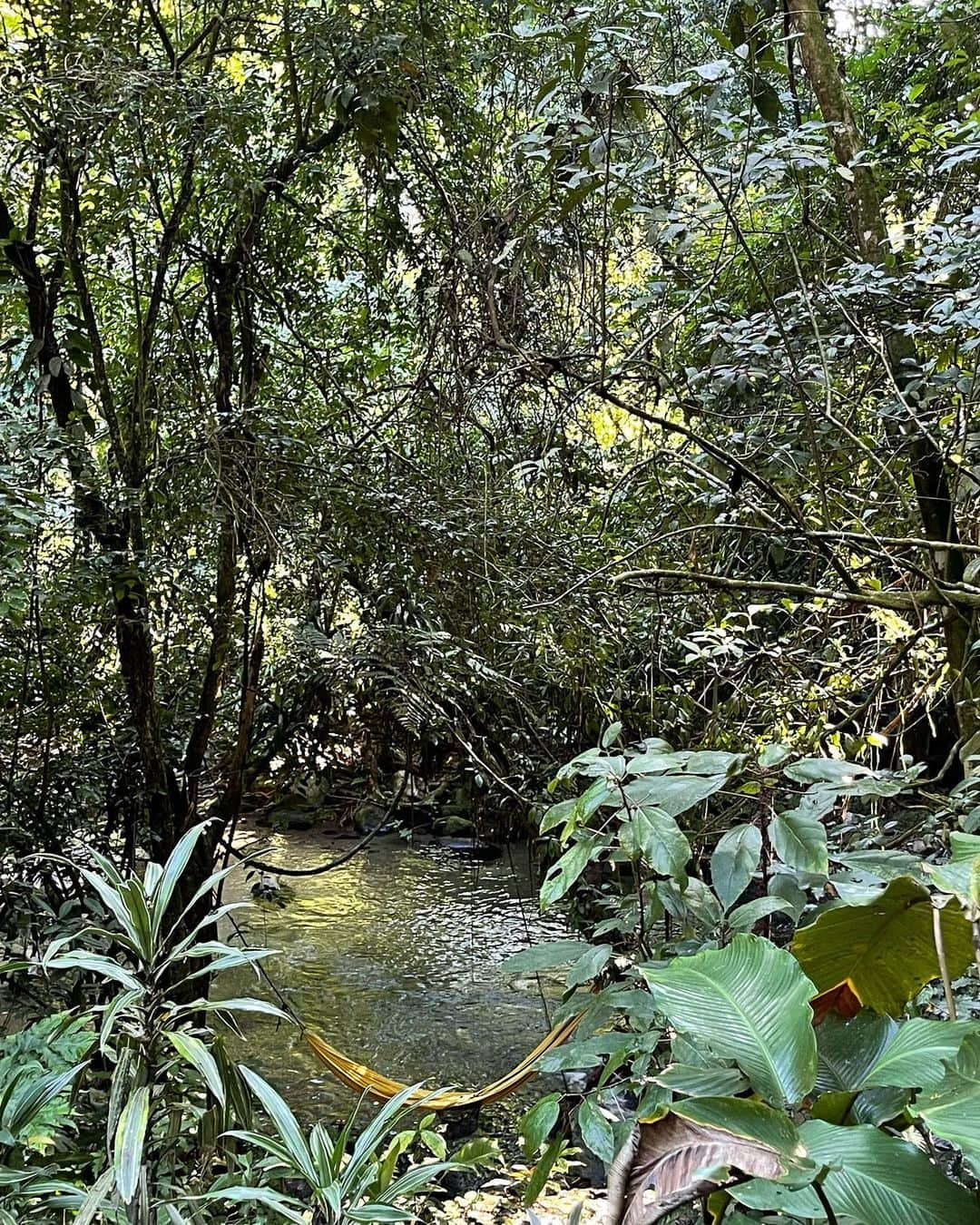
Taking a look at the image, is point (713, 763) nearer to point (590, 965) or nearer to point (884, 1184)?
point (590, 965)

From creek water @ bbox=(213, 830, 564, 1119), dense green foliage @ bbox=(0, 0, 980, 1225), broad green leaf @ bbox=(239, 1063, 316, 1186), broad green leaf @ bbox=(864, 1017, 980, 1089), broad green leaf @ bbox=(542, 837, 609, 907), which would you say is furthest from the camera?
creek water @ bbox=(213, 830, 564, 1119)

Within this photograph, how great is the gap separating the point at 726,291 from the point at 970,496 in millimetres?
1085

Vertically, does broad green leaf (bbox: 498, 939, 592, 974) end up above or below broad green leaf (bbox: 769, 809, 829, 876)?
below

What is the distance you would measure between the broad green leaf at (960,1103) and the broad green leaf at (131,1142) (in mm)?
687

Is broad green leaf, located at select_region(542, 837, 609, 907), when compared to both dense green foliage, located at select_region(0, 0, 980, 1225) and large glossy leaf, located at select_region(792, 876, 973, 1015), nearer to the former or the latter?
large glossy leaf, located at select_region(792, 876, 973, 1015)

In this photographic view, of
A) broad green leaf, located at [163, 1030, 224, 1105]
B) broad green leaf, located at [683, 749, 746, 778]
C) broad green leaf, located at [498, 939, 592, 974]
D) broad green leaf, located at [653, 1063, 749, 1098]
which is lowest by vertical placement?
broad green leaf, located at [163, 1030, 224, 1105]

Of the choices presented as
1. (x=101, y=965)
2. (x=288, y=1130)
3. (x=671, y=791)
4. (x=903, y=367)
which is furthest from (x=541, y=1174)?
(x=903, y=367)

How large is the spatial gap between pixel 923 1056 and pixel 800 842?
0.92 feet

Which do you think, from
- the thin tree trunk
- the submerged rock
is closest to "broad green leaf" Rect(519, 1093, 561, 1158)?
the thin tree trunk

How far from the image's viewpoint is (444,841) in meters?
5.28

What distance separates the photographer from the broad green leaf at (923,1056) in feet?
1.81

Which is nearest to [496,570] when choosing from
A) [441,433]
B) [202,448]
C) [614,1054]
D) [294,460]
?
[441,433]

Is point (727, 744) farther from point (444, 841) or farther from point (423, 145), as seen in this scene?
point (444, 841)

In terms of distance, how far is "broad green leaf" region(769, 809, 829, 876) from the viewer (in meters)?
0.82
